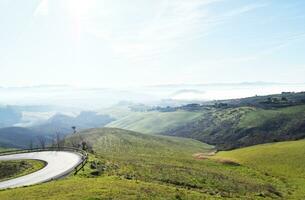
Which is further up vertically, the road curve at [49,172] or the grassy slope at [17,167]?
the road curve at [49,172]

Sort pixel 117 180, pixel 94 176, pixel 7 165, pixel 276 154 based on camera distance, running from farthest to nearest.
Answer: pixel 276 154 → pixel 7 165 → pixel 94 176 → pixel 117 180

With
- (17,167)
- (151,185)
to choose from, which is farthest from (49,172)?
(151,185)

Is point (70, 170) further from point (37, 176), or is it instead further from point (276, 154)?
point (276, 154)

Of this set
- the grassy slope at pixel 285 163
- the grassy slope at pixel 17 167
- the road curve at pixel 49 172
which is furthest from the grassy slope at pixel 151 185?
the grassy slope at pixel 17 167

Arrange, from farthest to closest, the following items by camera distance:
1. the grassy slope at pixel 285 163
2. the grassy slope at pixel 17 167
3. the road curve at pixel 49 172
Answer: the grassy slope at pixel 285 163 < the grassy slope at pixel 17 167 < the road curve at pixel 49 172

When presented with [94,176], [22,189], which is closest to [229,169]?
[94,176]

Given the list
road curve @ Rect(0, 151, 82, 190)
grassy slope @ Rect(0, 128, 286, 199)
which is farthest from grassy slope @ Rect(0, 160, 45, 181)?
grassy slope @ Rect(0, 128, 286, 199)

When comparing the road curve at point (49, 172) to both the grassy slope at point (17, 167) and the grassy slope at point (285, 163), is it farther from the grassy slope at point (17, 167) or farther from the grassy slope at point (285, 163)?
the grassy slope at point (285, 163)
